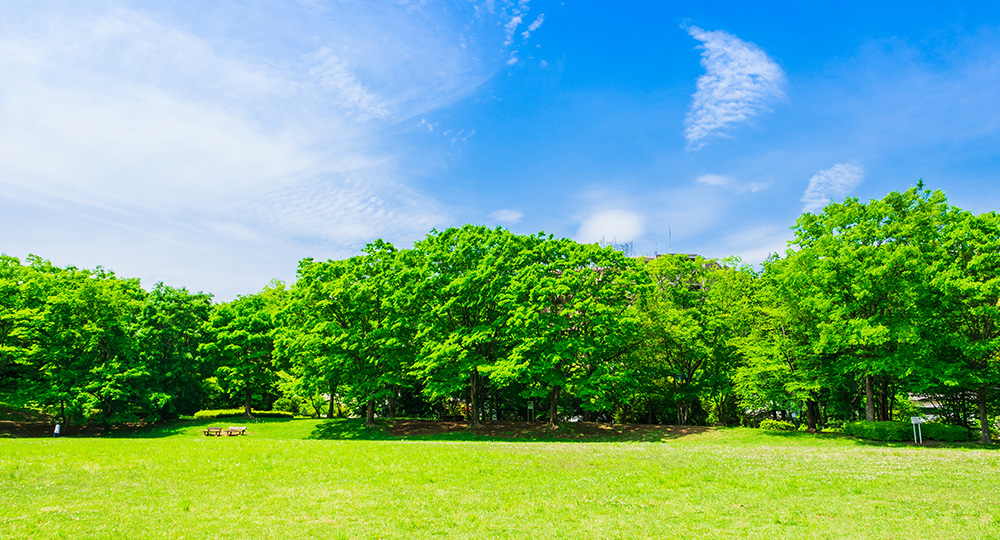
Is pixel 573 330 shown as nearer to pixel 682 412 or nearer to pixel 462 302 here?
pixel 462 302

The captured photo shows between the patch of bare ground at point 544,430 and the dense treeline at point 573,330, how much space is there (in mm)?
1548

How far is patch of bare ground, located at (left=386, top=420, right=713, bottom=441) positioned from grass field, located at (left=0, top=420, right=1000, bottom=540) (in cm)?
1439

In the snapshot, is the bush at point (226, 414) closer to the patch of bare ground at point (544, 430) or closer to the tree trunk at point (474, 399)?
the patch of bare ground at point (544, 430)

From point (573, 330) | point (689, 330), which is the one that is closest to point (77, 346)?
point (573, 330)

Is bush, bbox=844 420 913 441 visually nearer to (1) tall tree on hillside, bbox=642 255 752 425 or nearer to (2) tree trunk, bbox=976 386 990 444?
(2) tree trunk, bbox=976 386 990 444

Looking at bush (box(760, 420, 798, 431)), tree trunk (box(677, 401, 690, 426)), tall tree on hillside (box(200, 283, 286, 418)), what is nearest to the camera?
bush (box(760, 420, 798, 431))

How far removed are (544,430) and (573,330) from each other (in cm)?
742

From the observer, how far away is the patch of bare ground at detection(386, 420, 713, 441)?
3559cm

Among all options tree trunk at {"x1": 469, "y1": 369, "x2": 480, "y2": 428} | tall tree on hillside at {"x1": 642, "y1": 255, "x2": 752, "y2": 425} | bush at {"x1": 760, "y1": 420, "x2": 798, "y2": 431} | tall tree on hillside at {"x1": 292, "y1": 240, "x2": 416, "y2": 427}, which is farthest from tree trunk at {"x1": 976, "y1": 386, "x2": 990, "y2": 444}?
tall tree on hillside at {"x1": 292, "y1": 240, "x2": 416, "y2": 427}

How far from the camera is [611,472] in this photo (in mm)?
16625

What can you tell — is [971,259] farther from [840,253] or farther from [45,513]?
[45,513]

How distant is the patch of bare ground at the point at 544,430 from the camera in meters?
35.6

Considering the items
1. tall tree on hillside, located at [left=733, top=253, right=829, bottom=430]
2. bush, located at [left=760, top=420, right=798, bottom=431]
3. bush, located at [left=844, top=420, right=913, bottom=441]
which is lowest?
bush, located at [left=760, top=420, right=798, bottom=431]

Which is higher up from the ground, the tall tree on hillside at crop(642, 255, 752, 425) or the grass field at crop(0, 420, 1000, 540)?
the tall tree on hillside at crop(642, 255, 752, 425)
